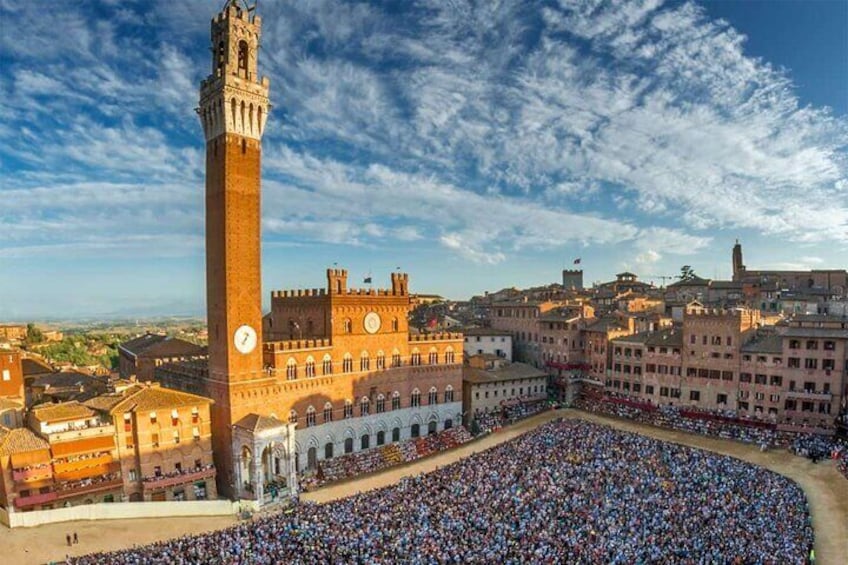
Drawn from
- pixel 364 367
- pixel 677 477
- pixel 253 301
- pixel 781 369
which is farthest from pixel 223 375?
pixel 781 369

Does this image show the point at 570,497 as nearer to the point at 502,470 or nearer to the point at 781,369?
the point at 502,470

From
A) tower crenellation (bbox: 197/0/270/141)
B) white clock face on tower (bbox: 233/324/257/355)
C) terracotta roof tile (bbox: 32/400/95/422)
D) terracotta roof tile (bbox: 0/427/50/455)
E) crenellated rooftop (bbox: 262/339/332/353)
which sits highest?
tower crenellation (bbox: 197/0/270/141)

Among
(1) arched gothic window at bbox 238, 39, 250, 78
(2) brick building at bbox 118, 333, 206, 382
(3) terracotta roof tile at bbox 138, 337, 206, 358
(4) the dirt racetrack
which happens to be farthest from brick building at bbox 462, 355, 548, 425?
(1) arched gothic window at bbox 238, 39, 250, 78

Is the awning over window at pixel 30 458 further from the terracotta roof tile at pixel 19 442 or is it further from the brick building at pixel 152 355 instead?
the brick building at pixel 152 355

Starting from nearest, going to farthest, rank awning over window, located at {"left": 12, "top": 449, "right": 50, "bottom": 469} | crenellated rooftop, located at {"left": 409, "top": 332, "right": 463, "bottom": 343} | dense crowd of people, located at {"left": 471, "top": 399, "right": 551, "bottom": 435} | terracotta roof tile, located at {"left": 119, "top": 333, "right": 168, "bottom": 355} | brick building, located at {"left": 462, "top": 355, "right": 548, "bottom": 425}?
awning over window, located at {"left": 12, "top": 449, "right": 50, "bottom": 469}, dense crowd of people, located at {"left": 471, "top": 399, "right": 551, "bottom": 435}, crenellated rooftop, located at {"left": 409, "top": 332, "right": 463, "bottom": 343}, brick building, located at {"left": 462, "top": 355, "right": 548, "bottom": 425}, terracotta roof tile, located at {"left": 119, "top": 333, "right": 168, "bottom": 355}

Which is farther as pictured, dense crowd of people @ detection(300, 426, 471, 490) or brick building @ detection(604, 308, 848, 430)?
brick building @ detection(604, 308, 848, 430)

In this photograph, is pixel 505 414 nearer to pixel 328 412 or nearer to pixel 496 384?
pixel 496 384

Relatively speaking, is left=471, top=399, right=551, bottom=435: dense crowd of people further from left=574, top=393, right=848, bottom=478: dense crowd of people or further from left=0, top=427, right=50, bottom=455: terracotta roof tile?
left=0, top=427, right=50, bottom=455: terracotta roof tile

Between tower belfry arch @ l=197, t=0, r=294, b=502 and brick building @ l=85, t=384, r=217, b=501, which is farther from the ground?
tower belfry arch @ l=197, t=0, r=294, b=502
